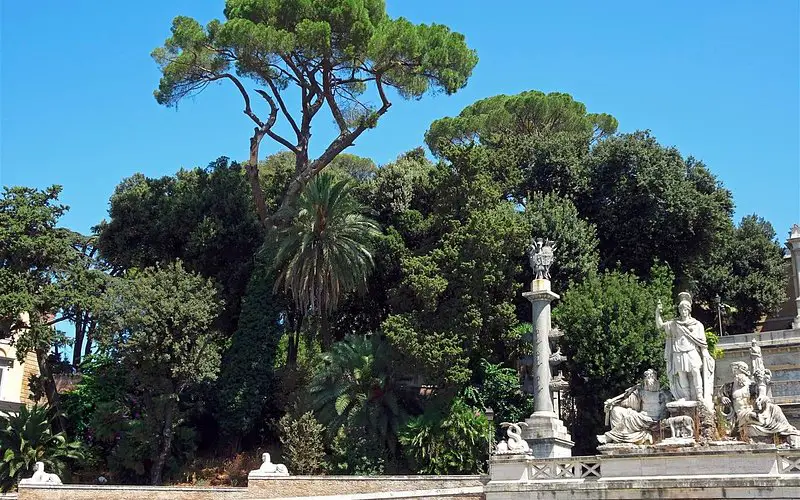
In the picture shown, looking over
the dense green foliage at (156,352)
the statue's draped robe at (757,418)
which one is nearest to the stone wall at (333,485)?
the dense green foliage at (156,352)

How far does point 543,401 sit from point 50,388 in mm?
17525

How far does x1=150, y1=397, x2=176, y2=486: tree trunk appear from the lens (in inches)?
→ 1079

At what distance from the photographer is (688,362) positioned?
18.5 m

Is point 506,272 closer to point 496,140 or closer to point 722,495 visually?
point 496,140

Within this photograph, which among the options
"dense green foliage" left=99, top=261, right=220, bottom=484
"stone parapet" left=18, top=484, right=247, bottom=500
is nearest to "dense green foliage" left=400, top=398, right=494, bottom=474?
"stone parapet" left=18, top=484, right=247, bottom=500

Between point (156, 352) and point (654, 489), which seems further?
point (156, 352)

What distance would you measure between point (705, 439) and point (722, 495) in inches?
60.6

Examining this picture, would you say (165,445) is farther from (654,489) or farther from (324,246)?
(654,489)

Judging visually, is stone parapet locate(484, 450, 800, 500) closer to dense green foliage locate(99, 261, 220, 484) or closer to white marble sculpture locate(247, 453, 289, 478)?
white marble sculpture locate(247, 453, 289, 478)

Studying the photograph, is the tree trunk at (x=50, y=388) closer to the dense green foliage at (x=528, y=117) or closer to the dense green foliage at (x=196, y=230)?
the dense green foliage at (x=196, y=230)

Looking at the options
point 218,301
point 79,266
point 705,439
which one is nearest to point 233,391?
point 218,301

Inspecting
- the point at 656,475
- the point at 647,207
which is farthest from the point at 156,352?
the point at 647,207

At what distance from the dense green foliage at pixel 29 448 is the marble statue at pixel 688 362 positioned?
19.2 m

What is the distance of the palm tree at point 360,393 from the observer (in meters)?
26.7
